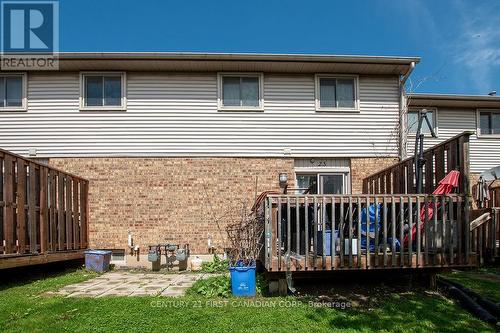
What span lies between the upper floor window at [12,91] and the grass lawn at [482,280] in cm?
1081

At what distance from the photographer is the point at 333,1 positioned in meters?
12.8

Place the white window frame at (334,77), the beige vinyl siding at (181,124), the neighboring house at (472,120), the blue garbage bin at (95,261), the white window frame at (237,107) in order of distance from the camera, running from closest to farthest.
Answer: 1. the blue garbage bin at (95,261)
2. the beige vinyl siding at (181,124)
3. the white window frame at (237,107)
4. the white window frame at (334,77)
5. the neighboring house at (472,120)

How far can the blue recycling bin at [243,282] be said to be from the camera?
590 cm

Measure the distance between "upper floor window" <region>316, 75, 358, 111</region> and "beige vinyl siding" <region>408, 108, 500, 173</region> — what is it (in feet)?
14.3

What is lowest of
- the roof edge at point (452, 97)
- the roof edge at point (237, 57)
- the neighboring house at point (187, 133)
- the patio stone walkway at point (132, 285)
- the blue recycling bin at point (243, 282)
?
the patio stone walkway at point (132, 285)

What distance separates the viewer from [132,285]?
7.09 meters

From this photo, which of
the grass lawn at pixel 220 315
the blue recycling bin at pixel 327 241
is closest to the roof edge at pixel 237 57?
the blue recycling bin at pixel 327 241

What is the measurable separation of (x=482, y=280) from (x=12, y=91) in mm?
11685

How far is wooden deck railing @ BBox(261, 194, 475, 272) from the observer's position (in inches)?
232

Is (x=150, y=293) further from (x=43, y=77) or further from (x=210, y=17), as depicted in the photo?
(x=210, y=17)

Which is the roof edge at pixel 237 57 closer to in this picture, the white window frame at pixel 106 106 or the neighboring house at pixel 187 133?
the neighboring house at pixel 187 133

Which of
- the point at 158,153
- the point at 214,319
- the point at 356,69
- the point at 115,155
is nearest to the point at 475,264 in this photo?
the point at 214,319

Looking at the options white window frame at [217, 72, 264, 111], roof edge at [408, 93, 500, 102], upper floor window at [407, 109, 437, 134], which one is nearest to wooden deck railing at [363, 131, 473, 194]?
white window frame at [217, 72, 264, 111]

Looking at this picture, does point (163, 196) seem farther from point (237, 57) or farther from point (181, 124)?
point (237, 57)
